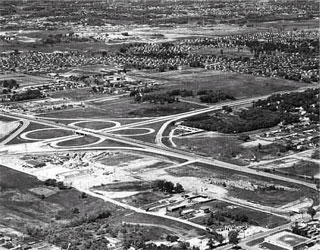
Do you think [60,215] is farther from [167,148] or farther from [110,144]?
[110,144]

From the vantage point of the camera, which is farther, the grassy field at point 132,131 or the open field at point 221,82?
the open field at point 221,82

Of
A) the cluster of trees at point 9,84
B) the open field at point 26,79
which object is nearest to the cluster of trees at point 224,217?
the cluster of trees at point 9,84

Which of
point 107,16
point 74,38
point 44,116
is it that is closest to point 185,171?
point 44,116

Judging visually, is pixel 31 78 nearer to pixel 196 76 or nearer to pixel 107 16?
pixel 196 76

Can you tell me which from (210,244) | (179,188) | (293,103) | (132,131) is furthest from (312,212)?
(293,103)

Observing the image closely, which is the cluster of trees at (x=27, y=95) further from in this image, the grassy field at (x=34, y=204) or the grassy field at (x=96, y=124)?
the grassy field at (x=34, y=204)

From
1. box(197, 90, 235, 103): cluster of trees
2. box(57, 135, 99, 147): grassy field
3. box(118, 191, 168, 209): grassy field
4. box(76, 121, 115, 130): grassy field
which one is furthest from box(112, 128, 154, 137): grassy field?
box(118, 191, 168, 209): grassy field

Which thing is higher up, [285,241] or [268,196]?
[285,241]
